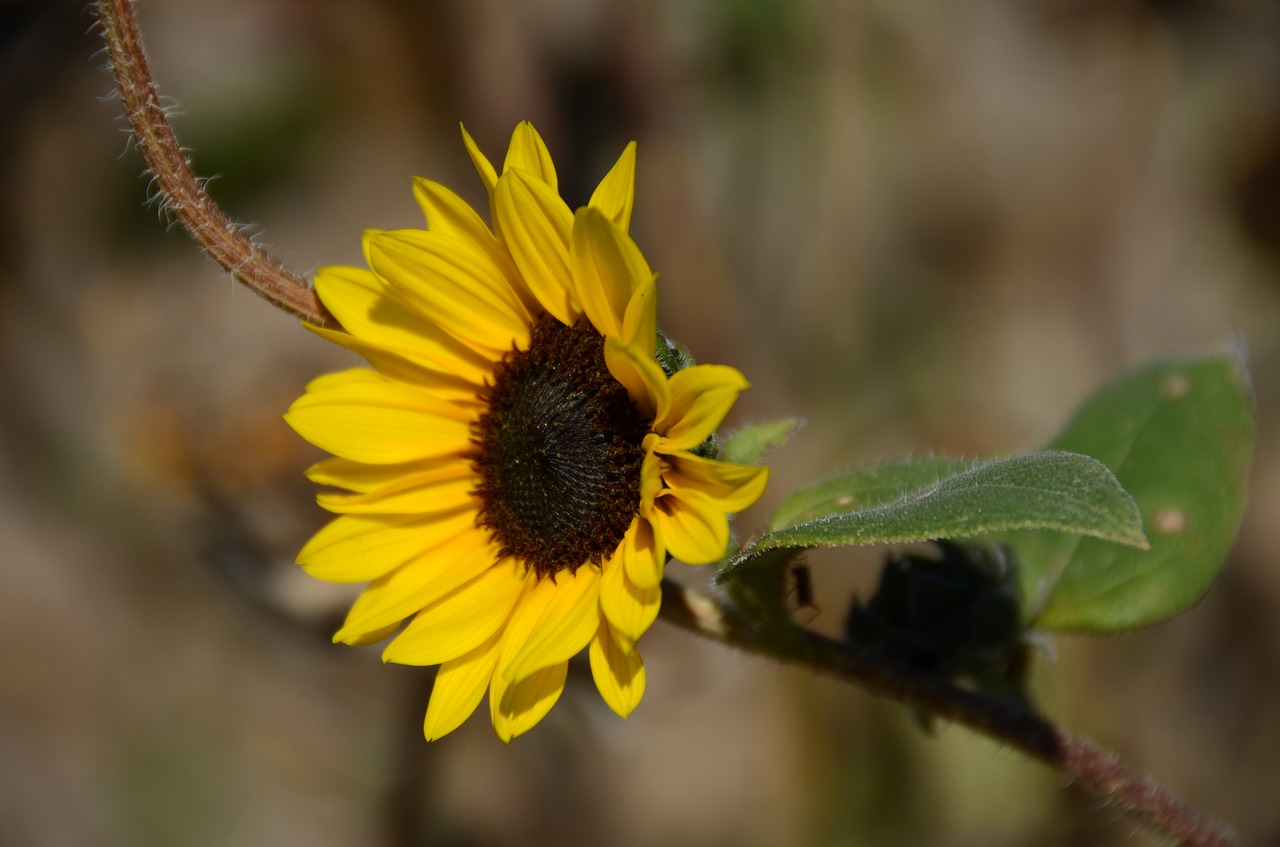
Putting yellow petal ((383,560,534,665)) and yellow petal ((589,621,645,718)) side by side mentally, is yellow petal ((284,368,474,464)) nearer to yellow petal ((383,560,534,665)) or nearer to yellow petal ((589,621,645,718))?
yellow petal ((383,560,534,665))

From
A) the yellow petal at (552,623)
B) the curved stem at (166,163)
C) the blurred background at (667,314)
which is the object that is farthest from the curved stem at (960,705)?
the blurred background at (667,314)

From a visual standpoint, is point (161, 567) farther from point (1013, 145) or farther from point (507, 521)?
point (1013, 145)

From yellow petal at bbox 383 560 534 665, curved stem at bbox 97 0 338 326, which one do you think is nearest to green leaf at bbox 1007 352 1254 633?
yellow petal at bbox 383 560 534 665

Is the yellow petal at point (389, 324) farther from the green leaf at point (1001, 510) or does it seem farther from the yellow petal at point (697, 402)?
the green leaf at point (1001, 510)

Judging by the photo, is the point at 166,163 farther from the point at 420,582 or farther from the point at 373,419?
the point at 420,582

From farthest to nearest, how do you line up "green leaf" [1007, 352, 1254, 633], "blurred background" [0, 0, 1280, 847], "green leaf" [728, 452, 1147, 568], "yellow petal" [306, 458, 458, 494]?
1. "blurred background" [0, 0, 1280, 847]
2. "green leaf" [1007, 352, 1254, 633]
3. "yellow petal" [306, 458, 458, 494]
4. "green leaf" [728, 452, 1147, 568]

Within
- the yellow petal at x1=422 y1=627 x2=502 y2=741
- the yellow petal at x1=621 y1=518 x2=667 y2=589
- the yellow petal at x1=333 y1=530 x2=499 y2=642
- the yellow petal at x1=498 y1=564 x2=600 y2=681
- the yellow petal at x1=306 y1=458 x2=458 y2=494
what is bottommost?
the yellow petal at x1=422 y1=627 x2=502 y2=741

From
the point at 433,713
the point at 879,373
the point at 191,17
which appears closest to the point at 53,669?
the point at 191,17
